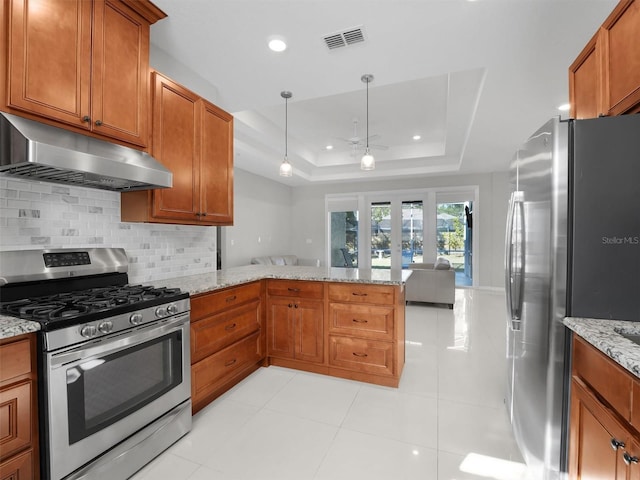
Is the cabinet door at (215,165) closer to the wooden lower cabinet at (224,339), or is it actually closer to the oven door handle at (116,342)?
the wooden lower cabinet at (224,339)

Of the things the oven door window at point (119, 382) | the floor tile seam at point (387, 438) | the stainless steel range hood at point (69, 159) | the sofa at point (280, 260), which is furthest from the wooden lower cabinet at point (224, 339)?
the sofa at point (280, 260)

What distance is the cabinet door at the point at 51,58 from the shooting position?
56.4 inches

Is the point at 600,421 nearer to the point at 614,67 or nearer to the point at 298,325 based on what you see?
the point at 614,67

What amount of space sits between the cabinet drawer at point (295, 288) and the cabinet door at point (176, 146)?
3.11 feet

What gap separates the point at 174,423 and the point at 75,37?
88.9 inches

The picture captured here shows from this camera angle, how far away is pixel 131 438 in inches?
63.5

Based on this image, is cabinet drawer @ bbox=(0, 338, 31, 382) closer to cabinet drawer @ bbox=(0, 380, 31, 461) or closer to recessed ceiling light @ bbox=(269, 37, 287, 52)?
cabinet drawer @ bbox=(0, 380, 31, 461)

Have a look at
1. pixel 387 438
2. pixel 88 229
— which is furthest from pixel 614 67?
pixel 88 229

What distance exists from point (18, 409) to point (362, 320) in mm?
2101

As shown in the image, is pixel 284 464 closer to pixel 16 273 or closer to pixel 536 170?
pixel 16 273

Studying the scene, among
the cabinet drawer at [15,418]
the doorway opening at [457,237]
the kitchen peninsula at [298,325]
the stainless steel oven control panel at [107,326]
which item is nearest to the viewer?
the cabinet drawer at [15,418]

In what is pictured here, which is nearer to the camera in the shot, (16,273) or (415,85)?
(16,273)


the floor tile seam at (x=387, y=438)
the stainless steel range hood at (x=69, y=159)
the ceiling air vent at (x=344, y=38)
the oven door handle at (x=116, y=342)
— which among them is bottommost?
the floor tile seam at (x=387, y=438)

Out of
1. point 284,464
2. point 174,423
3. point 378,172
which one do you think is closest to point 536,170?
point 284,464
